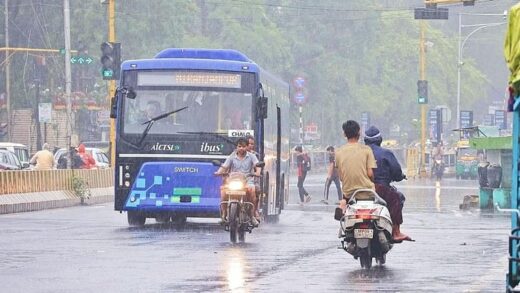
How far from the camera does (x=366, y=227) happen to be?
635 inches

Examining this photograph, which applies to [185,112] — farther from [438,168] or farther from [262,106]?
[438,168]

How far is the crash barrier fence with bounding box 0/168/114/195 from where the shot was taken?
106ft

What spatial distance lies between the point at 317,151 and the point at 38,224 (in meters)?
59.2

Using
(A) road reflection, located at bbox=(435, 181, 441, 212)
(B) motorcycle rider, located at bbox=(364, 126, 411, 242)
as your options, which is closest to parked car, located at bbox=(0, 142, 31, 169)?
(A) road reflection, located at bbox=(435, 181, 441, 212)

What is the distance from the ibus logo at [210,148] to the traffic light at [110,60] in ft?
52.4

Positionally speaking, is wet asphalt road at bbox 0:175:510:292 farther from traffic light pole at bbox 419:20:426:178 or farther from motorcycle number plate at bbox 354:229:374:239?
traffic light pole at bbox 419:20:426:178

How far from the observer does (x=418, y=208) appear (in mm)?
37688

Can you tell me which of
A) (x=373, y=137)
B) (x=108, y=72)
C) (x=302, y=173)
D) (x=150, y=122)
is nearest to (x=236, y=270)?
(x=373, y=137)

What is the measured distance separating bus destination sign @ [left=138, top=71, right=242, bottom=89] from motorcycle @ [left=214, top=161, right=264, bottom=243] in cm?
416

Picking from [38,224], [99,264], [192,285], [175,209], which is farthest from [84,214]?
[192,285]

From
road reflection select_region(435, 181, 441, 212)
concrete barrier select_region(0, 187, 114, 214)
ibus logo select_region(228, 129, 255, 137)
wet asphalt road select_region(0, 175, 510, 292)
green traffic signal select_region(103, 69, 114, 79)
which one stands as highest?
green traffic signal select_region(103, 69, 114, 79)

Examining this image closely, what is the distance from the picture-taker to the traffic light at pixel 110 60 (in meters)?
41.2

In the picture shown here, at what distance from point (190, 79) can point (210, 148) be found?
1.38m

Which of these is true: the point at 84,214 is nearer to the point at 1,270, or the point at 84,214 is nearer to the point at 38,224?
the point at 38,224
